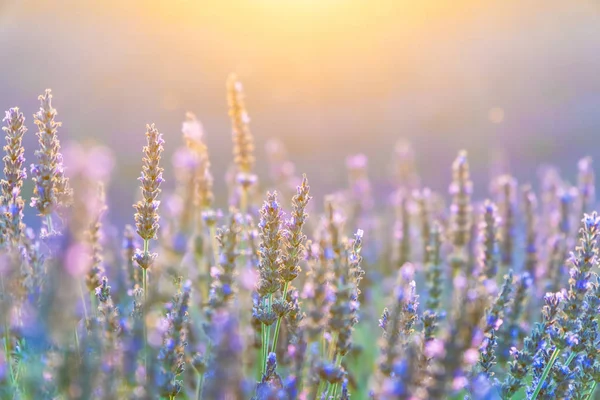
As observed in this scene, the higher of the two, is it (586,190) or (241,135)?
(241,135)

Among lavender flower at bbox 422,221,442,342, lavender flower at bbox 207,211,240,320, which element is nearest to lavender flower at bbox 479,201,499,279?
lavender flower at bbox 422,221,442,342

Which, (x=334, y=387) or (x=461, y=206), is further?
(x=461, y=206)

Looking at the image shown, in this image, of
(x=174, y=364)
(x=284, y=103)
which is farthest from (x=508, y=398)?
(x=284, y=103)

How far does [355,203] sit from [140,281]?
8.03 feet

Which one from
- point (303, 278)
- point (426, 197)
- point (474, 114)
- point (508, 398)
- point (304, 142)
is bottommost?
point (508, 398)

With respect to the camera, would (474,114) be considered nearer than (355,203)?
No

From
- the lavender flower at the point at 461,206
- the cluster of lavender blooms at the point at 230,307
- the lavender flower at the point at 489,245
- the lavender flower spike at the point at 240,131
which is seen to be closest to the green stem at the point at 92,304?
the cluster of lavender blooms at the point at 230,307

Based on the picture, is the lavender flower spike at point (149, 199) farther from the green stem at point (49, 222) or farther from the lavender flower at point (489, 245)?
the lavender flower at point (489, 245)

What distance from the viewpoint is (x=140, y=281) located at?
8.11ft

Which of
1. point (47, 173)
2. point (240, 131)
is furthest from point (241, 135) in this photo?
point (47, 173)

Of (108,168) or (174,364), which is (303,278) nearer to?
(174,364)

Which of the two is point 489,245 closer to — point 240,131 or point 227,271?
point 240,131

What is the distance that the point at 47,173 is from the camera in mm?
1994

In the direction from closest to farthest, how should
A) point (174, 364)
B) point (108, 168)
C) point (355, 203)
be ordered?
point (108, 168)
point (174, 364)
point (355, 203)
